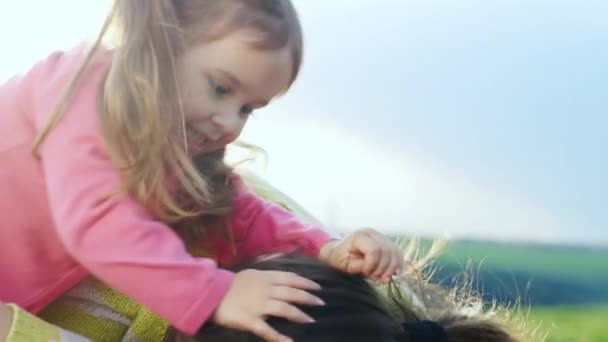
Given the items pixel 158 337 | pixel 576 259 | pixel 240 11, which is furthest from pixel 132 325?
pixel 576 259

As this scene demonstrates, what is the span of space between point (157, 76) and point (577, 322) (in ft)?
5.78

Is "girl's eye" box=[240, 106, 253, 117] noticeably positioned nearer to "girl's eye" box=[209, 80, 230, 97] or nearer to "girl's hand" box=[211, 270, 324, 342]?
"girl's eye" box=[209, 80, 230, 97]

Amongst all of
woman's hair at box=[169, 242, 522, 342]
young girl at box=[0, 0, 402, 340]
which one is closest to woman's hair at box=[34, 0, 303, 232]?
young girl at box=[0, 0, 402, 340]

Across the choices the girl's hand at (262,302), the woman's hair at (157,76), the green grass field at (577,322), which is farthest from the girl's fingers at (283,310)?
the green grass field at (577,322)

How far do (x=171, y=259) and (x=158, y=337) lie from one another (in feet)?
0.57

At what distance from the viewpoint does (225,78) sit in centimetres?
82

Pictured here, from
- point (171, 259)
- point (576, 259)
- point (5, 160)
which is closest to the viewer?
point (171, 259)

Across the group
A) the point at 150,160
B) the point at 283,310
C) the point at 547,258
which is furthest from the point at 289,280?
the point at 547,258

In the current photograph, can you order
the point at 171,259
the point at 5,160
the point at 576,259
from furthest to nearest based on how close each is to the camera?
the point at 576,259 < the point at 5,160 < the point at 171,259

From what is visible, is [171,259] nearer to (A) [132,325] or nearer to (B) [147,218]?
(B) [147,218]

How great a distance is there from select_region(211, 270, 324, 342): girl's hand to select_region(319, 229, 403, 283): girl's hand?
0.07 meters

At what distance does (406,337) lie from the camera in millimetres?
809

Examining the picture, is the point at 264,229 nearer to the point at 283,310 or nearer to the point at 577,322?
the point at 283,310

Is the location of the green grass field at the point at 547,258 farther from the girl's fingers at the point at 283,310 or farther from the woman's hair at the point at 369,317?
the girl's fingers at the point at 283,310
